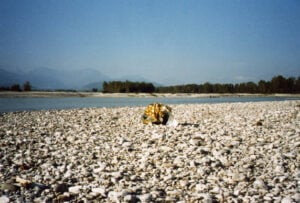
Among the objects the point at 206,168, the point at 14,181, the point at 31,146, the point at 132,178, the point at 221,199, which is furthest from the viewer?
the point at 31,146

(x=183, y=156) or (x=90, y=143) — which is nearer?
(x=183, y=156)

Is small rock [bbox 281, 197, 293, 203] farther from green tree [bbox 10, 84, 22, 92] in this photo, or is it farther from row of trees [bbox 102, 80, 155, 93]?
row of trees [bbox 102, 80, 155, 93]

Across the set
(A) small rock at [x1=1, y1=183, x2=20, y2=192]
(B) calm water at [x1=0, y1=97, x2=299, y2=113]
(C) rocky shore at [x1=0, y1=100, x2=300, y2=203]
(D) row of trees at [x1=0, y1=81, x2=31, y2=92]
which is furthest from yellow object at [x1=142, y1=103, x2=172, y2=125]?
(D) row of trees at [x1=0, y1=81, x2=31, y2=92]

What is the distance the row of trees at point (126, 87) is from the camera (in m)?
101

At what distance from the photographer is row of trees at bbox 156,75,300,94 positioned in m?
→ 116

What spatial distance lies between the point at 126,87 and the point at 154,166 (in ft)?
308

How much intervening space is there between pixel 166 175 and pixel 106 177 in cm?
134

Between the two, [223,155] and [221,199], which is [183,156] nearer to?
[223,155]

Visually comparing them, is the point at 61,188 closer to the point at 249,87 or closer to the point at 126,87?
the point at 126,87

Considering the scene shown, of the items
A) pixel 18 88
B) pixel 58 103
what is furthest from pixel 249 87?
pixel 58 103

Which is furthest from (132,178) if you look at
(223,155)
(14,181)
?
(223,155)

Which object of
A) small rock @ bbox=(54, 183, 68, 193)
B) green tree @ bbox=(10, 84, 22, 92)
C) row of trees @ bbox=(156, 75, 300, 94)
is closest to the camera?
small rock @ bbox=(54, 183, 68, 193)

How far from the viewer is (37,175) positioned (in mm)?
6727

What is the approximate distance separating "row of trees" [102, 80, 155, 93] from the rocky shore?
8904 cm
